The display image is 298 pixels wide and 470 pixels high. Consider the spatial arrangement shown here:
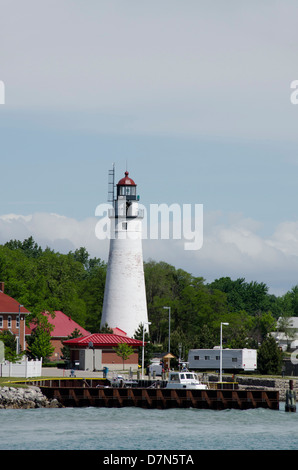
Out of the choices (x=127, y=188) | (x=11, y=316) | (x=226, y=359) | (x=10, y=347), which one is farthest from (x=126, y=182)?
(x=10, y=347)

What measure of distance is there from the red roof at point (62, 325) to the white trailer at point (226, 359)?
25.4m

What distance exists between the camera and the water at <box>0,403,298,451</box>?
47906 millimetres

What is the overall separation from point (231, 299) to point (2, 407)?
5004 inches

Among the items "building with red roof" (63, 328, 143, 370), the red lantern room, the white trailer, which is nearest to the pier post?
the white trailer

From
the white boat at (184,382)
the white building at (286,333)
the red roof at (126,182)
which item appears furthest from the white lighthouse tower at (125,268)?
the white building at (286,333)

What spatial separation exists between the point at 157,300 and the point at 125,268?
28.5 metres

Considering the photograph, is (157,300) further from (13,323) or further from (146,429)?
(146,429)

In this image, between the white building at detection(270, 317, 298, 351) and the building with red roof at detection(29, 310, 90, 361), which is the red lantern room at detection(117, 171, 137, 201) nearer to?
the building with red roof at detection(29, 310, 90, 361)

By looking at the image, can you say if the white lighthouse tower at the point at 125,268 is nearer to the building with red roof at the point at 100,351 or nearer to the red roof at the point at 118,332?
the red roof at the point at 118,332

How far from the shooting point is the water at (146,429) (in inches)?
1886

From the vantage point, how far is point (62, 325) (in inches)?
4390

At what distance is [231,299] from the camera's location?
188000 mm
